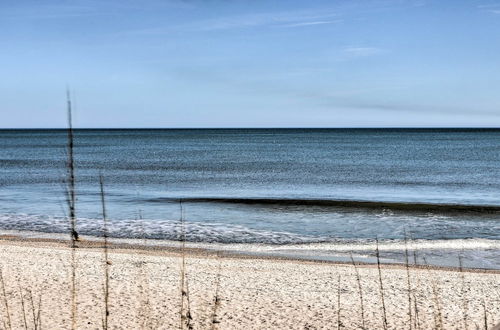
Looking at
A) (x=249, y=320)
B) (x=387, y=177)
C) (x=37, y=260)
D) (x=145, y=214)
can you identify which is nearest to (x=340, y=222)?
(x=145, y=214)

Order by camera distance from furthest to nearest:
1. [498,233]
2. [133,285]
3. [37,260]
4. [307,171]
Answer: [307,171] → [498,233] → [37,260] → [133,285]

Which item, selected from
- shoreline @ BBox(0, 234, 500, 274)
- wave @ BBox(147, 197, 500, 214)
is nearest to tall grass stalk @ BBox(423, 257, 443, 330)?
shoreline @ BBox(0, 234, 500, 274)

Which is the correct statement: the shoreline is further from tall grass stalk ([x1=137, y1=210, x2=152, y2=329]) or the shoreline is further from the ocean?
tall grass stalk ([x1=137, y1=210, x2=152, y2=329])

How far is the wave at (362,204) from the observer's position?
76.9 feet

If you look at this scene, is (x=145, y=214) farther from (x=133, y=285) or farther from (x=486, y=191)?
(x=486, y=191)

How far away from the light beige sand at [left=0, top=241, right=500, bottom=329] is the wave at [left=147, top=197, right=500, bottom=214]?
11615 millimetres

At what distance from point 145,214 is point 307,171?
2531 cm

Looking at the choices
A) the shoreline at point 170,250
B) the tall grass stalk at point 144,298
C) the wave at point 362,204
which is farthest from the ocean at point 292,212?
the tall grass stalk at point 144,298

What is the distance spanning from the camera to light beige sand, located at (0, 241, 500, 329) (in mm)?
8094

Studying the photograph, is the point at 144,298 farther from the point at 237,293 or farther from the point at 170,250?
the point at 170,250

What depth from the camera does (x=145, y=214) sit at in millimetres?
21422

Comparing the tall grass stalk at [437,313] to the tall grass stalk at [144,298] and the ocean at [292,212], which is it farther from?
the ocean at [292,212]

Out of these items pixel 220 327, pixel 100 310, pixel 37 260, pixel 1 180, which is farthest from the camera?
pixel 1 180

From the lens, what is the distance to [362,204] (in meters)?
25.3
